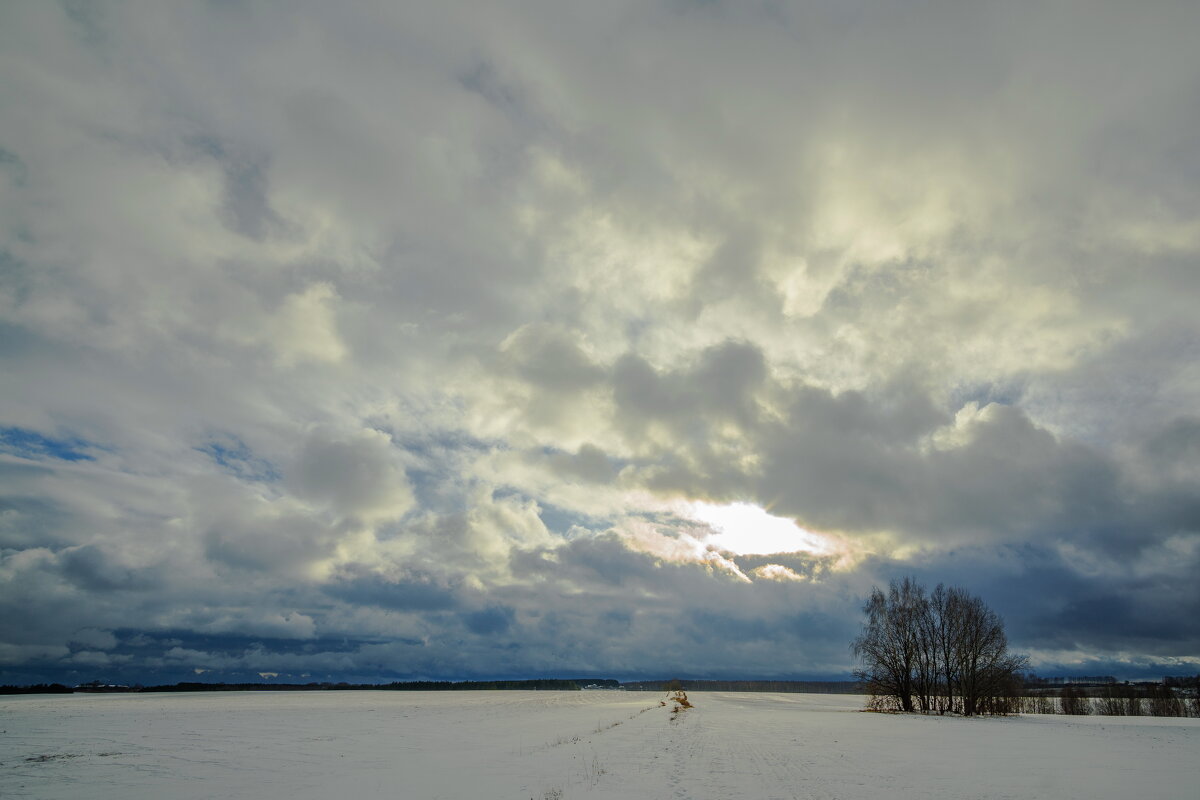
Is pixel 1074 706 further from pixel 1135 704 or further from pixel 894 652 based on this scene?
pixel 894 652

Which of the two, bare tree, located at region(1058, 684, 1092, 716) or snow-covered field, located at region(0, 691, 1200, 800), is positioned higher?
snow-covered field, located at region(0, 691, 1200, 800)

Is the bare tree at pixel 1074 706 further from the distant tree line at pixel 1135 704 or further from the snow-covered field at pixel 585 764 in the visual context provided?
the snow-covered field at pixel 585 764

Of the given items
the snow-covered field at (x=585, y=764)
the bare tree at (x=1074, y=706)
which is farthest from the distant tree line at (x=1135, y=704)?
the snow-covered field at (x=585, y=764)

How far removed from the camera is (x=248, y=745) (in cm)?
3772

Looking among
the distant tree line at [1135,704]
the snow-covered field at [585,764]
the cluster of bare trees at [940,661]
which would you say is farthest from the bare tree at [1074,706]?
the snow-covered field at [585,764]

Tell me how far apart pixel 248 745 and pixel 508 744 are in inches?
619

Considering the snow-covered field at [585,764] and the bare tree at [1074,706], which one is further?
the bare tree at [1074,706]

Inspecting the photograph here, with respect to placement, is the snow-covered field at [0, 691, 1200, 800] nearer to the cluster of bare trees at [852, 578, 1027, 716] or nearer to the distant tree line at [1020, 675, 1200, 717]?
the cluster of bare trees at [852, 578, 1027, 716]

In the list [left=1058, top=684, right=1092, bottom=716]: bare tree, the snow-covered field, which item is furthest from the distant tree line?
the snow-covered field

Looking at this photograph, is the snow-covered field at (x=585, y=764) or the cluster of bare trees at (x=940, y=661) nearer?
the snow-covered field at (x=585, y=764)

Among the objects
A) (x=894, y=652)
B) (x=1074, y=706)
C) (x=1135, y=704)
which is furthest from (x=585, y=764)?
(x=1135, y=704)

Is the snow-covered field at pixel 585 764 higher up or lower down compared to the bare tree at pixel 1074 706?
higher up

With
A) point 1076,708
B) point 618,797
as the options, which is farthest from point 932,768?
point 1076,708

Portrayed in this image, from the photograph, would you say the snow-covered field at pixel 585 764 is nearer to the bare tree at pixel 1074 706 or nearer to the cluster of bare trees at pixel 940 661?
the cluster of bare trees at pixel 940 661
